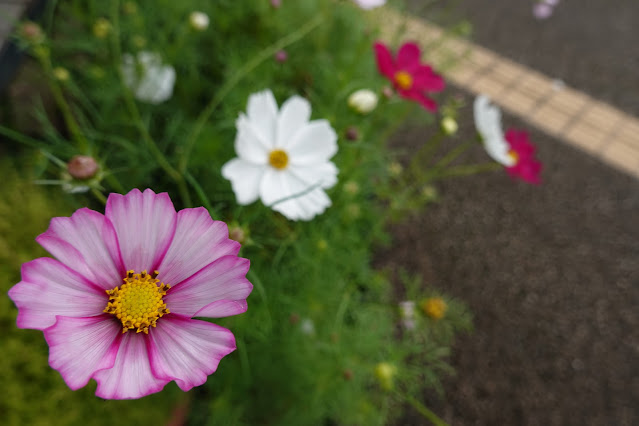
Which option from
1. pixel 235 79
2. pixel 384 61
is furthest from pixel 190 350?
pixel 384 61

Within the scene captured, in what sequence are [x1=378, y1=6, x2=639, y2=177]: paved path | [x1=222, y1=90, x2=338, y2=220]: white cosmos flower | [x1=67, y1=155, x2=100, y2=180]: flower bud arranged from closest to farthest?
[x1=67, y1=155, x2=100, y2=180]: flower bud, [x1=222, y1=90, x2=338, y2=220]: white cosmos flower, [x1=378, y1=6, x2=639, y2=177]: paved path

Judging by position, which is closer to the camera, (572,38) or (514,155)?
(514,155)

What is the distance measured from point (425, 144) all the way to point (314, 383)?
3.44ft

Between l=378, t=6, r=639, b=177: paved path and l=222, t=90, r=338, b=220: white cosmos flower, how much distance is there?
50.2 inches

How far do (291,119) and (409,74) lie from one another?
27 centimetres

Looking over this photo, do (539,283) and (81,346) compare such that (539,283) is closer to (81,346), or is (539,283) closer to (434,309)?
(434,309)

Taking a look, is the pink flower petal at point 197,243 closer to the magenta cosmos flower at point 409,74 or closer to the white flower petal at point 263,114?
the white flower petal at point 263,114

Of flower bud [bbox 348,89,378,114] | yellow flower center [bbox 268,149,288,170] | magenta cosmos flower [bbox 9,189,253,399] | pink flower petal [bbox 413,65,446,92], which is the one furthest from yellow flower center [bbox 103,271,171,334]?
pink flower petal [bbox 413,65,446,92]

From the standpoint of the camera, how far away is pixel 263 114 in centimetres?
57

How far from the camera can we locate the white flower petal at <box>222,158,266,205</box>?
1.67ft

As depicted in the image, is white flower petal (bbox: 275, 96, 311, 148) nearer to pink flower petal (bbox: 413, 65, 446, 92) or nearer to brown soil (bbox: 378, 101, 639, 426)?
pink flower petal (bbox: 413, 65, 446, 92)

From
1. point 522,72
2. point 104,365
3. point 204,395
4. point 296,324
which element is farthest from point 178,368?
point 522,72

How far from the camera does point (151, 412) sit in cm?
83

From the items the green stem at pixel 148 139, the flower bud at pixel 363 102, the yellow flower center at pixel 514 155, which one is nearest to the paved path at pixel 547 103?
the yellow flower center at pixel 514 155
